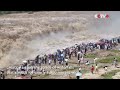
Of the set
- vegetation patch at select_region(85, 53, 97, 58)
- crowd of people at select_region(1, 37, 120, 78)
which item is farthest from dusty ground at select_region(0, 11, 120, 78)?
vegetation patch at select_region(85, 53, 97, 58)

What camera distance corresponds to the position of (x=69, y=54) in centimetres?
1692

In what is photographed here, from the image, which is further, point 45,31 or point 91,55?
point 45,31

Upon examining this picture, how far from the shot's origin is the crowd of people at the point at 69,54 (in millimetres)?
16844

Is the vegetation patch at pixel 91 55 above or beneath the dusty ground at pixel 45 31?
beneath

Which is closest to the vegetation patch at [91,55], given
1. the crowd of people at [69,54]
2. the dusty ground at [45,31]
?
the crowd of people at [69,54]

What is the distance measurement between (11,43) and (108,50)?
6.29 ft

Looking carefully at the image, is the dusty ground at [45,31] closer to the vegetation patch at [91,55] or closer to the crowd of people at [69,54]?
the crowd of people at [69,54]

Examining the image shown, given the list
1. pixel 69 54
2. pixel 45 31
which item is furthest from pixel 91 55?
pixel 45 31

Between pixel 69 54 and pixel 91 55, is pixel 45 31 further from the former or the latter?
pixel 91 55

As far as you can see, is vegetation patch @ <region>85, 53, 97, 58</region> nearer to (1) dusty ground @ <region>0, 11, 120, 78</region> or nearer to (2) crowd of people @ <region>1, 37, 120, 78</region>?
(2) crowd of people @ <region>1, 37, 120, 78</region>

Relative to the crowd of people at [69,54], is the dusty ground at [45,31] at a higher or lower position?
higher

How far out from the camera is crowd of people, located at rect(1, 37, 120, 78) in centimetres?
1684
